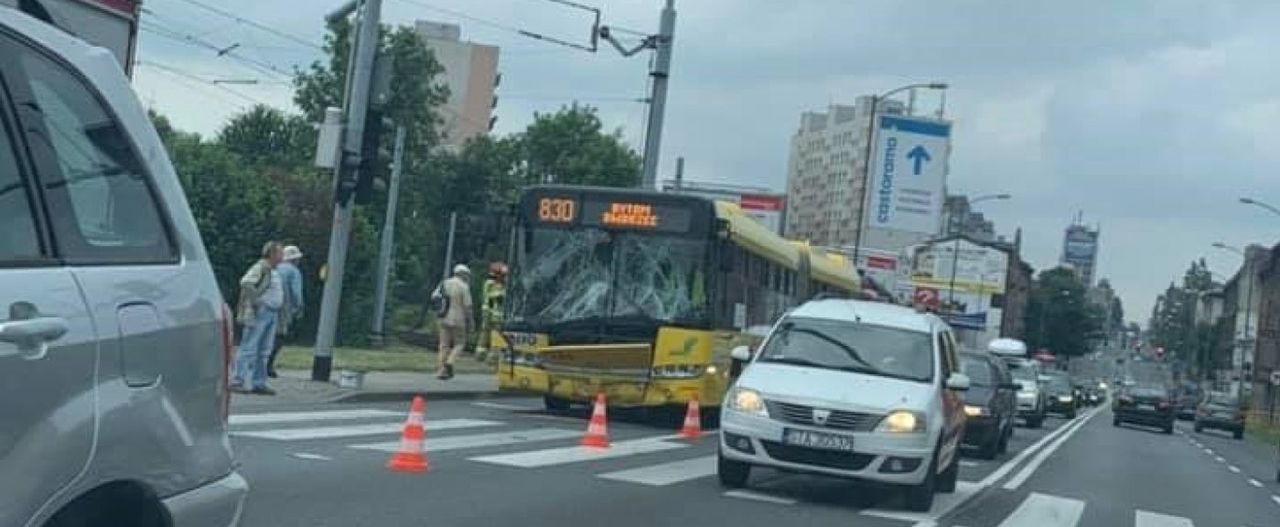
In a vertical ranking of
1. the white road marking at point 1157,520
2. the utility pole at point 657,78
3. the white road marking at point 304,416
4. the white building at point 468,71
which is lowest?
the white road marking at point 304,416

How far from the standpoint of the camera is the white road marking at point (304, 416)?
1492cm

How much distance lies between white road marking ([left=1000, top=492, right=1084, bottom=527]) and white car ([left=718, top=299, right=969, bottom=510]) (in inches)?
29.5

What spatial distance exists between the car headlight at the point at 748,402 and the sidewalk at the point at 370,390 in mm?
5143

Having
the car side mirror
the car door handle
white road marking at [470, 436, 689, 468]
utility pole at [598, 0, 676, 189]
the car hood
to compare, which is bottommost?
white road marking at [470, 436, 689, 468]

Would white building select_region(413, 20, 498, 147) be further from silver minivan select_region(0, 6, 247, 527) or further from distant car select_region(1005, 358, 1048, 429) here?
silver minivan select_region(0, 6, 247, 527)

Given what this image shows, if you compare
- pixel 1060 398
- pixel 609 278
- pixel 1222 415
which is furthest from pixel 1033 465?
pixel 1222 415

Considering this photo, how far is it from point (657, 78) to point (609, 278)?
37.4ft

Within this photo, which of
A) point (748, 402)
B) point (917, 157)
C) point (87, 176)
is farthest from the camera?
point (917, 157)

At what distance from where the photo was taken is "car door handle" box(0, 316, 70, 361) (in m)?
3.43

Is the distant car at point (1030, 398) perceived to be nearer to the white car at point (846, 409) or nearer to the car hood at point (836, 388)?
the white car at point (846, 409)

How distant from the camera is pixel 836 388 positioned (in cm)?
1318

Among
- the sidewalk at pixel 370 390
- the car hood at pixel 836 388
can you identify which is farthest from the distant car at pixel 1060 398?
the car hood at pixel 836 388

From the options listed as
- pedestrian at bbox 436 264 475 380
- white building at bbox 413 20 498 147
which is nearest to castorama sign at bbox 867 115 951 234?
pedestrian at bbox 436 264 475 380

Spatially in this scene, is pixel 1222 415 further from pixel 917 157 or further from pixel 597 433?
pixel 597 433
